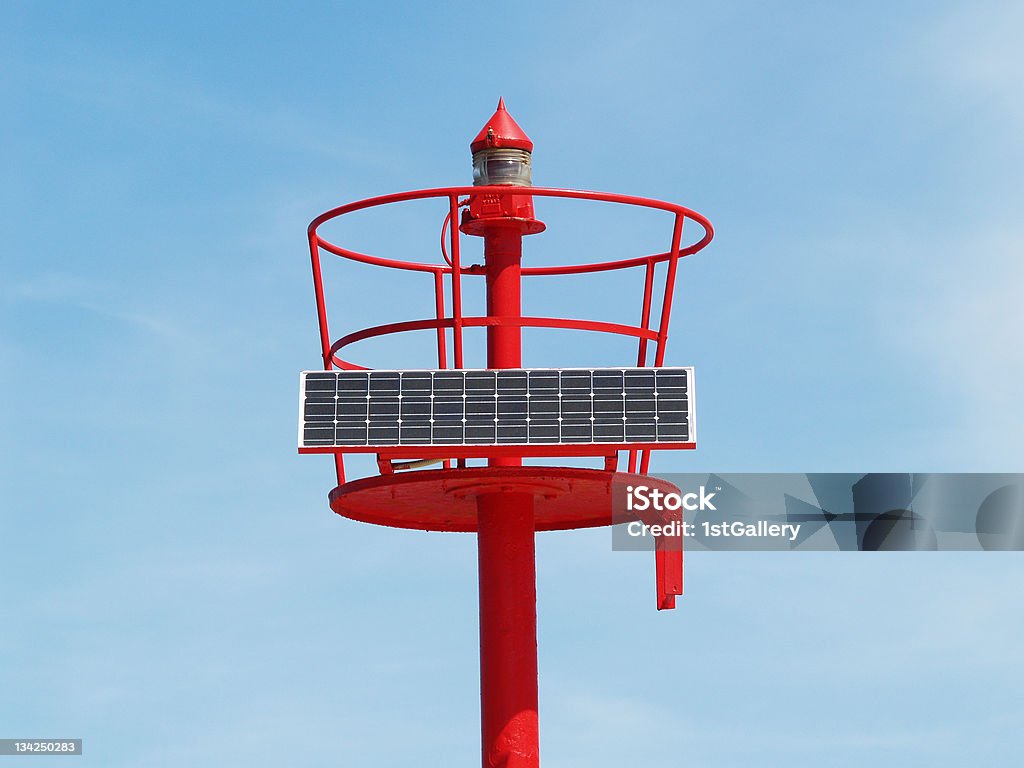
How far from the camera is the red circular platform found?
30.9 meters

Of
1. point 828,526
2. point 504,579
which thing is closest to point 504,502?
point 504,579

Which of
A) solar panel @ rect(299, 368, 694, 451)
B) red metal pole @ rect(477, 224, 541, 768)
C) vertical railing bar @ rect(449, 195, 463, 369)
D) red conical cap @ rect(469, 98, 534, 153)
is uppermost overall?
red conical cap @ rect(469, 98, 534, 153)

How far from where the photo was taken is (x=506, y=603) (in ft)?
104

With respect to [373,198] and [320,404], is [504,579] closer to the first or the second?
[320,404]

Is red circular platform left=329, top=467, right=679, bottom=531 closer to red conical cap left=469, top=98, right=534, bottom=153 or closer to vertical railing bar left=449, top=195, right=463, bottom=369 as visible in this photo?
vertical railing bar left=449, top=195, right=463, bottom=369

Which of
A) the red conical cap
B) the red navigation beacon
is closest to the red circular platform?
the red navigation beacon

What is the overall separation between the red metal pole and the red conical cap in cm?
122

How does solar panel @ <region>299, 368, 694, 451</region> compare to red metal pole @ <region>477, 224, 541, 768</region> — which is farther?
red metal pole @ <region>477, 224, 541, 768</region>

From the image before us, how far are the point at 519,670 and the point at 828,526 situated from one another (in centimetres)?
562

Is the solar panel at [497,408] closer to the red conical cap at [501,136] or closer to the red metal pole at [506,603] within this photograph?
the red metal pole at [506,603]

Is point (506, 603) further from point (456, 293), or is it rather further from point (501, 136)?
point (501, 136)

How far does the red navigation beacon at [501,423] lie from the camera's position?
3011 centimetres

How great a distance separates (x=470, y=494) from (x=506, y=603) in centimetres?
167

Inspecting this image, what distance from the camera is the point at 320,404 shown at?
1198 inches
